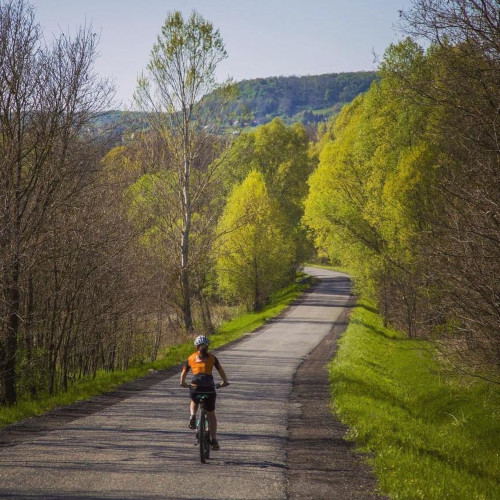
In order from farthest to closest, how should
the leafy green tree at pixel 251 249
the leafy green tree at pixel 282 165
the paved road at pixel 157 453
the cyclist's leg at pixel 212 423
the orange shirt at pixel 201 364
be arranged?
the leafy green tree at pixel 282 165
the leafy green tree at pixel 251 249
the orange shirt at pixel 201 364
the cyclist's leg at pixel 212 423
the paved road at pixel 157 453

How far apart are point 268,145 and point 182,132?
3331 cm

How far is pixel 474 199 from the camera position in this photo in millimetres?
12758

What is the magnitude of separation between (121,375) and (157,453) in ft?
32.8

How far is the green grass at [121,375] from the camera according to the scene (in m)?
13.6

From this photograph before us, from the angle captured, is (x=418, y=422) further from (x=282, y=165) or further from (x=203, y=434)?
(x=282, y=165)

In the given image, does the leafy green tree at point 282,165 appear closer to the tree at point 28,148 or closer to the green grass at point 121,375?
the green grass at point 121,375

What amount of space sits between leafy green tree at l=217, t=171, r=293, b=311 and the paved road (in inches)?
978

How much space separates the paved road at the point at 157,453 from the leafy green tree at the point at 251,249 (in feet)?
81.5

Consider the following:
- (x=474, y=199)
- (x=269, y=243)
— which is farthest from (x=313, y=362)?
(x=269, y=243)

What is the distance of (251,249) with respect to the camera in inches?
1702

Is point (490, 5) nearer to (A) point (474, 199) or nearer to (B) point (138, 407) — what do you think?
(A) point (474, 199)

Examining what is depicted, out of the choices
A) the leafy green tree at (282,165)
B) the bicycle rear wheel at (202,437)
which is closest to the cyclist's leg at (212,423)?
the bicycle rear wheel at (202,437)

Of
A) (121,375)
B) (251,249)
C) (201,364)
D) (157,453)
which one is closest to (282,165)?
(251,249)

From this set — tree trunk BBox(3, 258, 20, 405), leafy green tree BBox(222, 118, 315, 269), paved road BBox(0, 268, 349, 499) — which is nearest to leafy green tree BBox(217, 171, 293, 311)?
leafy green tree BBox(222, 118, 315, 269)
